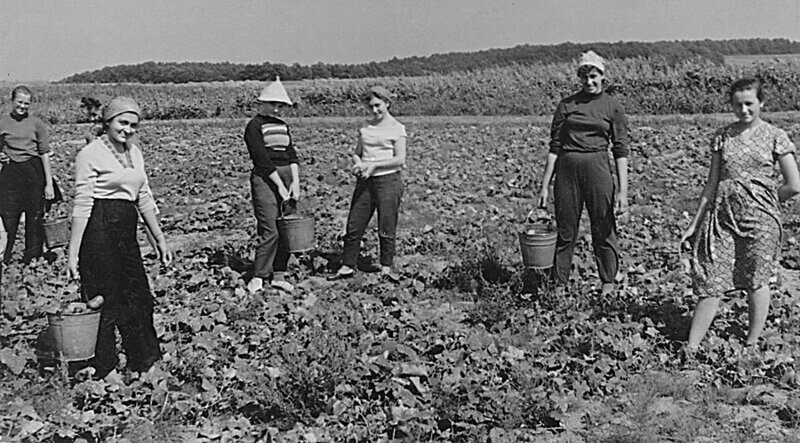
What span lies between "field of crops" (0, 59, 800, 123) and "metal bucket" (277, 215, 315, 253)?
1933 centimetres

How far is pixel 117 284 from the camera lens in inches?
191

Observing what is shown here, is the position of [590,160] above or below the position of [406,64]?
below

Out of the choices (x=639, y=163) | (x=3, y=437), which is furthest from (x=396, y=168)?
(x=639, y=163)

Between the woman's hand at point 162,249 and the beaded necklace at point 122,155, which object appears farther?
the woman's hand at point 162,249

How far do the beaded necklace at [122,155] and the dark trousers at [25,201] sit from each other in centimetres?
382

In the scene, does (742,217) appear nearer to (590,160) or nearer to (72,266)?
(590,160)

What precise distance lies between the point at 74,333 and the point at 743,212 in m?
4.14

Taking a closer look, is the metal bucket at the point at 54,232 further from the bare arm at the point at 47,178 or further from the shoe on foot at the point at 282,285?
the shoe on foot at the point at 282,285

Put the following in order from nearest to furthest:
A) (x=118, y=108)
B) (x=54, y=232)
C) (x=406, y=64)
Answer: (x=118, y=108)
(x=54, y=232)
(x=406, y=64)

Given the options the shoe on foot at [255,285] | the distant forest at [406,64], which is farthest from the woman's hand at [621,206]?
the distant forest at [406,64]

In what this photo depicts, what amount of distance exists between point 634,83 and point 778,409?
943 inches

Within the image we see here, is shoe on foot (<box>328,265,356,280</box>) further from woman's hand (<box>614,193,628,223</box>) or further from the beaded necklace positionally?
the beaded necklace

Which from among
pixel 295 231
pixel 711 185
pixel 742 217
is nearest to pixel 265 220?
pixel 295 231

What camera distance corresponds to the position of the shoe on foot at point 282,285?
6770mm
